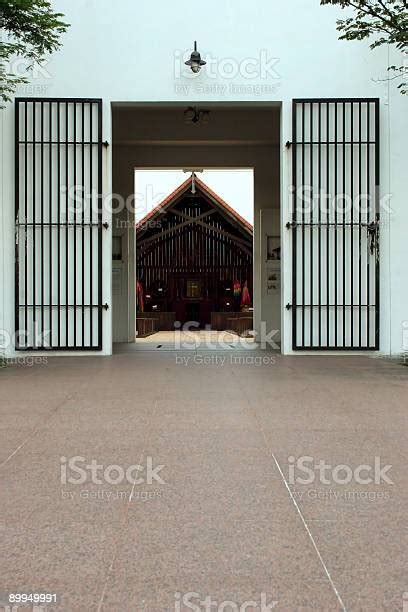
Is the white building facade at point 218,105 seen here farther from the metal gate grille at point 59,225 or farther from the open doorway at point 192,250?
the open doorway at point 192,250

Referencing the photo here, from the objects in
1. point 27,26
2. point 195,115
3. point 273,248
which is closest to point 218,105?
point 195,115

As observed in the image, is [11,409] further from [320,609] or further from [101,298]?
[101,298]

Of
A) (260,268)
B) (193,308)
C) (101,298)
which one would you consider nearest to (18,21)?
(101,298)

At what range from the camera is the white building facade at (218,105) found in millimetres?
9164

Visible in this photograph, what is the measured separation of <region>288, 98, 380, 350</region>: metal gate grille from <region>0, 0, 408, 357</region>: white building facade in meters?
0.02

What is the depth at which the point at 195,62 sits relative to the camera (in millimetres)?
8969

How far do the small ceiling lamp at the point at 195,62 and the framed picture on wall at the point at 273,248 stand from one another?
192 inches

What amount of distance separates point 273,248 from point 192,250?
12.2 m

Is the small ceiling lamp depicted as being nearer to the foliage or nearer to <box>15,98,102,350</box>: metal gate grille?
<box>15,98,102,350</box>: metal gate grille

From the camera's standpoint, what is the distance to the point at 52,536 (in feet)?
7.80

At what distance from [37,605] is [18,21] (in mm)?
7275

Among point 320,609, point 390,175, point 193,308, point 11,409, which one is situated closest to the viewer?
point 320,609

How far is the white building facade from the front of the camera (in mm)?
9164

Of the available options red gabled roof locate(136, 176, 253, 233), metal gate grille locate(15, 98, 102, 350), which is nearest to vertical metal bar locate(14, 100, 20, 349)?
metal gate grille locate(15, 98, 102, 350)
